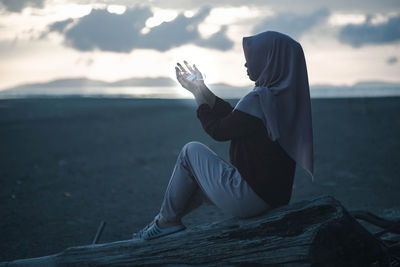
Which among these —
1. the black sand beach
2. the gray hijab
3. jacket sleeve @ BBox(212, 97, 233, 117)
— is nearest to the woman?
the gray hijab

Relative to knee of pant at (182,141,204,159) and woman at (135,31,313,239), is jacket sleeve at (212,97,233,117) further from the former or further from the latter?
knee of pant at (182,141,204,159)

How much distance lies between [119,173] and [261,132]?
298 inches

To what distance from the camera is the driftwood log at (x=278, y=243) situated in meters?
3.03

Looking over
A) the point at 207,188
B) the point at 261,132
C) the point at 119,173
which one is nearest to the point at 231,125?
the point at 261,132

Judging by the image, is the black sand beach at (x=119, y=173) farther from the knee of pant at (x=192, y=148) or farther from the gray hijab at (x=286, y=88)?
the gray hijab at (x=286, y=88)

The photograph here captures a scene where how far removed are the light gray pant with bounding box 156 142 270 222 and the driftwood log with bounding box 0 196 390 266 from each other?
165 mm

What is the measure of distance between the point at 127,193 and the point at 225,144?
5.56m

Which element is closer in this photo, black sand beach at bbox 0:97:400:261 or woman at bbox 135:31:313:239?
woman at bbox 135:31:313:239

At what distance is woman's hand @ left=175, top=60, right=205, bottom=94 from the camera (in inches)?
130

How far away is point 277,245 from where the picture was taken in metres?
3.12

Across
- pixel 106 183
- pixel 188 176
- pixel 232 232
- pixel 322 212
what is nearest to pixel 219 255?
pixel 232 232

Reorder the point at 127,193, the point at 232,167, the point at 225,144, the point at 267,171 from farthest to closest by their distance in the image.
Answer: the point at 225,144 < the point at 127,193 < the point at 232,167 < the point at 267,171

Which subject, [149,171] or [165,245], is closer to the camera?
[165,245]

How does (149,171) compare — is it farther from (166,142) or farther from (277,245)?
(277,245)
